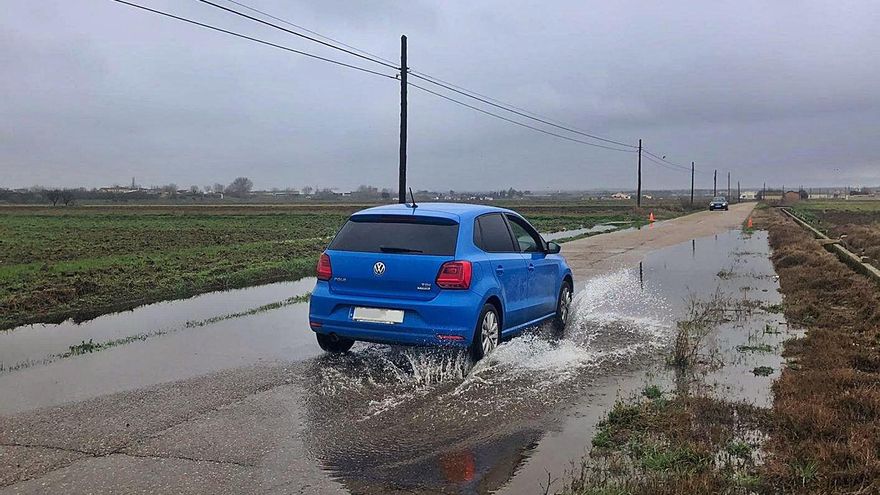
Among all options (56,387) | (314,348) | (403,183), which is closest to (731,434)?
(314,348)

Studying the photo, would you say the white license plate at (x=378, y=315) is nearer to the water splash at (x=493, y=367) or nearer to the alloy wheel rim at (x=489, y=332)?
the water splash at (x=493, y=367)

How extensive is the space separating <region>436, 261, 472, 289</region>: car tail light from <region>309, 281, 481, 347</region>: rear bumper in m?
0.06

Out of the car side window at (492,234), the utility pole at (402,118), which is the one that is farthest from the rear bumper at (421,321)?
the utility pole at (402,118)

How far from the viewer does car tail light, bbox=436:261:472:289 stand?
666 centimetres

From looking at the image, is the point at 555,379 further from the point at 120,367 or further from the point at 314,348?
the point at 120,367

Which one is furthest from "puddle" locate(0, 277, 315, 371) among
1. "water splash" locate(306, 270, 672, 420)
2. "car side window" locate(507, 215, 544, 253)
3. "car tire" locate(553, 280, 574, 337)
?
"car tire" locate(553, 280, 574, 337)

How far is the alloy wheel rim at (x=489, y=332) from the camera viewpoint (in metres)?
6.96

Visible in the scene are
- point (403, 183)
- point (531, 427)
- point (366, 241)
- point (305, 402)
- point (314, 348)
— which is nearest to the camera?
point (531, 427)

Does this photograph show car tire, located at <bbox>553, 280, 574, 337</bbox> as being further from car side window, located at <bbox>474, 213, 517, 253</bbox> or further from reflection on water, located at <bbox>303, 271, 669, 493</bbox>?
car side window, located at <bbox>474, 213, 517, 253</bbox>

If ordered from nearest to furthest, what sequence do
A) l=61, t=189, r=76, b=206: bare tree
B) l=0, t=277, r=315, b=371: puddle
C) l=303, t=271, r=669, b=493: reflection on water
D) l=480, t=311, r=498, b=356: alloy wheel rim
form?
l=303, t=271, r=669, b=493: reflection on water < l=480, t=311, r=498, b=356: alloy wheel rim < l=0, t=277, r=315, b=371: puddle < l=61, t=189, r=76, b=206: bare tree

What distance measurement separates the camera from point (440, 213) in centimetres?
720

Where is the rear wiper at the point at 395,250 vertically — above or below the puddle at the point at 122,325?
above

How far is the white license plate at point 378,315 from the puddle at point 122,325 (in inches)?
144

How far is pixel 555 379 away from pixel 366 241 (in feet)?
7.64
